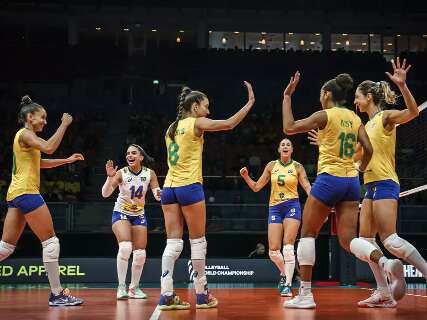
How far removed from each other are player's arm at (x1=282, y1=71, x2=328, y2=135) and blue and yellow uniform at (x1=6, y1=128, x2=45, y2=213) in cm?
307

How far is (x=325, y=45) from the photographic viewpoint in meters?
33.1

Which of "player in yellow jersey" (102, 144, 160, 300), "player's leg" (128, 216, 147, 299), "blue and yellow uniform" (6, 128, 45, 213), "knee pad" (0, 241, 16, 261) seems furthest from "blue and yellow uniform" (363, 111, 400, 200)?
"knee pad" (0, 241, 16, 261)

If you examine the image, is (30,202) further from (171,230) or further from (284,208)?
(284,208)

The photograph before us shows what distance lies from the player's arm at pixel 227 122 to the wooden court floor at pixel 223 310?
6.50ft

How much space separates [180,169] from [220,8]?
85.0 feet

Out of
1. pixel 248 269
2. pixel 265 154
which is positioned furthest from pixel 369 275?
pixel 265 154

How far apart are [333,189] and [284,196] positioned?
11.2ft

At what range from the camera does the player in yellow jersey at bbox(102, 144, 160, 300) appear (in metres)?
9.37

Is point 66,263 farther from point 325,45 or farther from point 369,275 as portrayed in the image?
point 325,45

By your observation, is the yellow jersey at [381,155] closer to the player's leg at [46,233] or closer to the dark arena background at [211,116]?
the dark arena background at [211,116]

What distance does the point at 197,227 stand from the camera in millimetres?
7262

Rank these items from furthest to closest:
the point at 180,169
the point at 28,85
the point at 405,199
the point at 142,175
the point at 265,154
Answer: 1. the point at 28,85
2. the point at 265,154
3. the point at 405,199
4. the point at 142,175
5. the point at 180,169

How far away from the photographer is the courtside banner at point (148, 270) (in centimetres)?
1393

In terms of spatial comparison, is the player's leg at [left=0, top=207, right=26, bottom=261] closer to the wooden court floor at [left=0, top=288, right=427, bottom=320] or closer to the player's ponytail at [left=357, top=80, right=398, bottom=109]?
the wooden court floor at [left=0, top=288, right=427, bottom=320]
